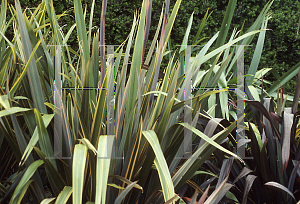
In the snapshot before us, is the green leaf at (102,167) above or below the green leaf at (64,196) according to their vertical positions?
above

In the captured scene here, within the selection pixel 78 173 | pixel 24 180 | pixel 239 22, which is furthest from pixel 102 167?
pixel 239 22

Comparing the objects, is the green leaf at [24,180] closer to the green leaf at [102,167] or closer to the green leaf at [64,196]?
the green leaf at [64,196]

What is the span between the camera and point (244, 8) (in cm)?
320

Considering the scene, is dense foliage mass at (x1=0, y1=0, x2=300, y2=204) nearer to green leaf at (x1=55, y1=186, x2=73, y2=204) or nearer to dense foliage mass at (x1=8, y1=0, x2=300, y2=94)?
green leaf at (x1=55, y1=186, x2=73, y2=204)

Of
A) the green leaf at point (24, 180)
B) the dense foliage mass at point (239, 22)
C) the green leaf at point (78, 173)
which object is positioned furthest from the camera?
the dense foliage mass at point (239, 22)

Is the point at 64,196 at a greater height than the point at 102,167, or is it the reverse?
the point at 102,167

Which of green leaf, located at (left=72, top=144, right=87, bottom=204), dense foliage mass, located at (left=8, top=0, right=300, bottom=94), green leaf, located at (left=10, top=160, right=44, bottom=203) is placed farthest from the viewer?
dense foliage mass, located at (left=8, top=0, right=300, bottom=94)

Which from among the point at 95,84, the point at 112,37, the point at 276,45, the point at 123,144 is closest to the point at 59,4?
the point at 112,37

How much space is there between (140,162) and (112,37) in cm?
234

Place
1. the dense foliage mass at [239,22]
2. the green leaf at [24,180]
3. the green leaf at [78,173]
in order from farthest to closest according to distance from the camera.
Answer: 1. the dense foliage mass at [239,22]
2. the green leaf at [24,180]
3. the green leaf at [78,173]

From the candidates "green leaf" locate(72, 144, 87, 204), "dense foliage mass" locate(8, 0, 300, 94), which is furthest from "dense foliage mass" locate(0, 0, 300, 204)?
"dense foliage mass" locate(8, 0, 300, 94)


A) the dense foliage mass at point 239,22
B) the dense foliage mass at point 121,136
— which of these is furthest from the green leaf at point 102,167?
the dense foliage mass at point 239,22

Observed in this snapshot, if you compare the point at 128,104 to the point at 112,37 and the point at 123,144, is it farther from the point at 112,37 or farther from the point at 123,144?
the point at 112,37

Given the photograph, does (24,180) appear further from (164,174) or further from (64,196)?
(164,174)
